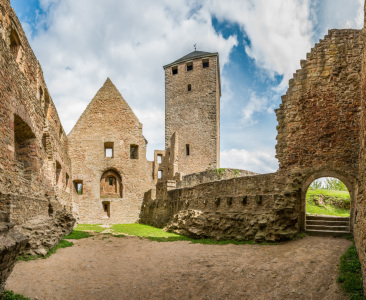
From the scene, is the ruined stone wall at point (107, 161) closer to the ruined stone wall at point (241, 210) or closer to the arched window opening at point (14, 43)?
the ruined stone wall at point (241, 210)

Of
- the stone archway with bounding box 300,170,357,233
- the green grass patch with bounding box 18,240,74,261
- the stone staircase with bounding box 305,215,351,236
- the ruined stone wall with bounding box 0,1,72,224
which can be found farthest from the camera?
the stone staircase with bounding box 305,215,351,236

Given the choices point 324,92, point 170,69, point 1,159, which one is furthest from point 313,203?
point 170,69

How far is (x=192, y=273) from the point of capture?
21.5ft

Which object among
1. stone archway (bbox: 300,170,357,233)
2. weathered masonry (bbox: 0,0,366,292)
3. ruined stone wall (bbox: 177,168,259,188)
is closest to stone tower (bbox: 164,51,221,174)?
ruined stone wall (bbox: 177,168,259,188)

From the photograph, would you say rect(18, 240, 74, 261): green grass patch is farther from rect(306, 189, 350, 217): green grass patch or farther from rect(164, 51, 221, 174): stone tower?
rect(164, 51, 221, 174): stone tower

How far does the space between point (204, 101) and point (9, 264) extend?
998 inches

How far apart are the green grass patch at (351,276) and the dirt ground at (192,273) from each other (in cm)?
15

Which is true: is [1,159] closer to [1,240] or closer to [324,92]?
[1,240]

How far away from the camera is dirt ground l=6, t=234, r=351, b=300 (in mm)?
5258

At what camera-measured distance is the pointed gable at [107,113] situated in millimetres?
22844

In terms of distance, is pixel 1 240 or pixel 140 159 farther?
pixel 140 159

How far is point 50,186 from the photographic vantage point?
11984 mm

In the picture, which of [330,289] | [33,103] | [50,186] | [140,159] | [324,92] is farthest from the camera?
[140,159]

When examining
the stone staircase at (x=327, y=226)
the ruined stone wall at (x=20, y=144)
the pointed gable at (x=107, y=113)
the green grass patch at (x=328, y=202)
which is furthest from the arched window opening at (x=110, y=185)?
the stone staircase at (x=327, y=226)
